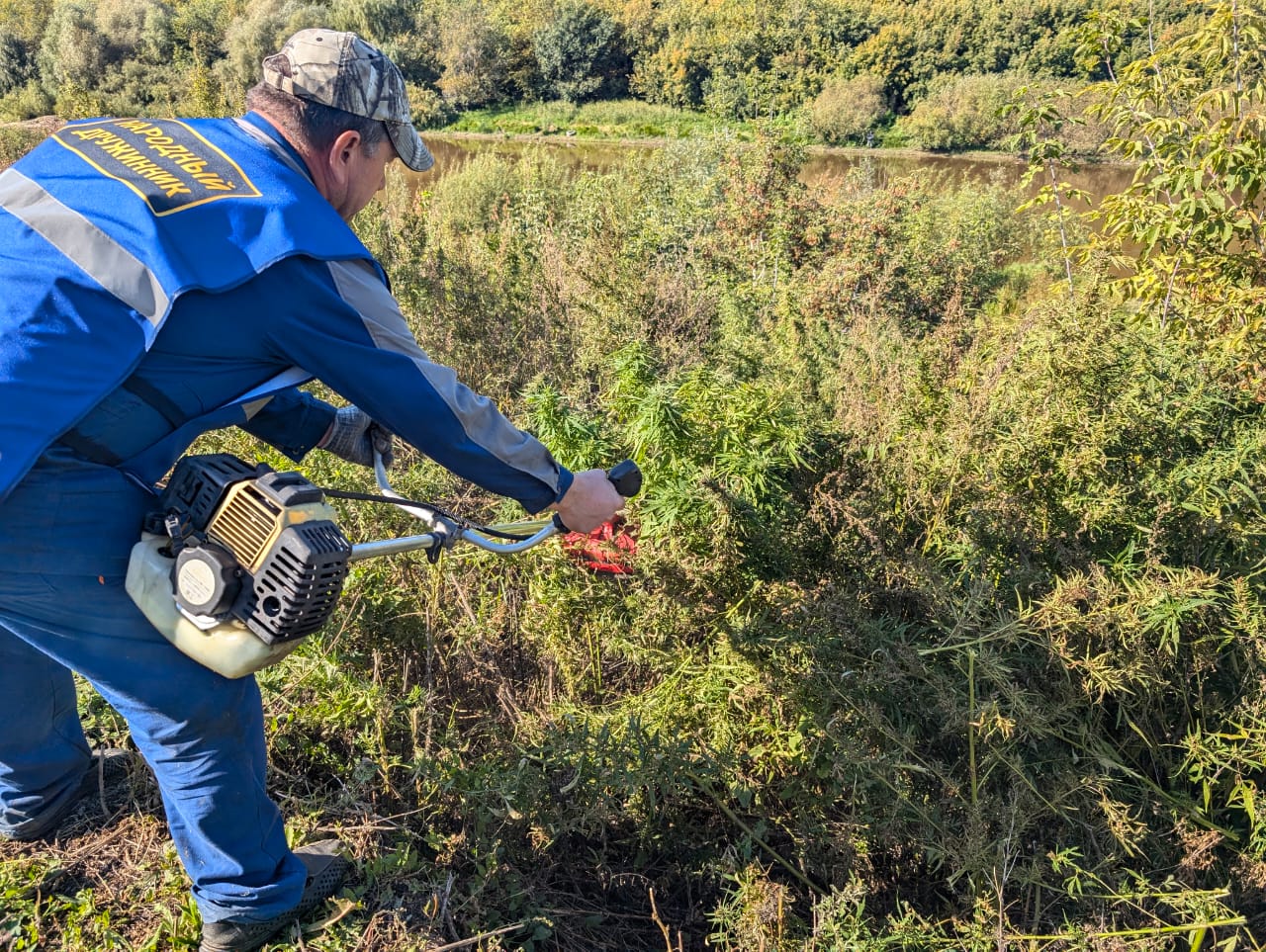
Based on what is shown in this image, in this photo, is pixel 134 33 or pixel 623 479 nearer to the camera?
pixel 623 479

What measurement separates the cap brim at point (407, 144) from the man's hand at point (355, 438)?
2.44ft

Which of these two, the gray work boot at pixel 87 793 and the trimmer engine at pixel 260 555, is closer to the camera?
the trimmer engine at pixel 260 555

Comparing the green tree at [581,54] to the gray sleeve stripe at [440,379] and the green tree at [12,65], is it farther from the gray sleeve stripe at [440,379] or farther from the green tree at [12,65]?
the gray sleeve stripe at [440,379]

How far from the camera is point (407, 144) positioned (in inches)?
96.3

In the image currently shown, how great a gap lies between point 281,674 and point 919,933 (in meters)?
2.29

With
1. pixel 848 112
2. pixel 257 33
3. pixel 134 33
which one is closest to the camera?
pixel 257 33

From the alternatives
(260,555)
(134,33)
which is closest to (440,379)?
(260,555)

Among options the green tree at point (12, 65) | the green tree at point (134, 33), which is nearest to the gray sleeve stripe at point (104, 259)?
the green tree at point (134, 33)

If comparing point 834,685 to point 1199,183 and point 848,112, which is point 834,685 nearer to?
point 1199,183

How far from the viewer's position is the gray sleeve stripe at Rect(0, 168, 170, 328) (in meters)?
1.93

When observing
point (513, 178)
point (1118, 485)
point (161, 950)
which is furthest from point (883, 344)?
point (513, 178)

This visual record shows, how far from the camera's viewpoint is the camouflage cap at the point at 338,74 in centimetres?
223

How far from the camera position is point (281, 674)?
10.8ft

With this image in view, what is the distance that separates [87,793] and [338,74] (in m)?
2.41
